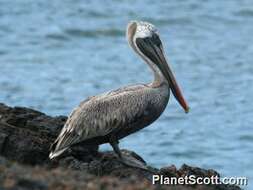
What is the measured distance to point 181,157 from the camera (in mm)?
16828

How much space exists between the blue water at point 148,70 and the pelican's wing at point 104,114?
16.4ft

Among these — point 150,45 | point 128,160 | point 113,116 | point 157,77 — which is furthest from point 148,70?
point 128,160

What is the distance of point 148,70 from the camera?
823 inches

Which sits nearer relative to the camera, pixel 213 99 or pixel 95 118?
pixel 95 118

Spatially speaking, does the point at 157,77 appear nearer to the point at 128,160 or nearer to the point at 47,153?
the point at 128,160

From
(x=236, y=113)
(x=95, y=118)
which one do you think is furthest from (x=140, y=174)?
(x=236, y=113)

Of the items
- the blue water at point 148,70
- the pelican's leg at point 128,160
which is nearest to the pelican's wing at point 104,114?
the pelican's leg at point 128,160

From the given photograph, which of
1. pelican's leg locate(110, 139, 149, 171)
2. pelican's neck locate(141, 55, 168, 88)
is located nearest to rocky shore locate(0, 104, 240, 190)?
pelican's leg locate(110, 139, 149, 171)

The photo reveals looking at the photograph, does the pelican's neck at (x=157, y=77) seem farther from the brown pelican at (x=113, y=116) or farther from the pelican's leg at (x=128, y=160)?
the pelican's leg at (x=128, y=160)

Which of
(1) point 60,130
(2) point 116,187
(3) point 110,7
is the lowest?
(3) point 110,7

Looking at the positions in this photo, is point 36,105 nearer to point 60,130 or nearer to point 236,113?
point 236,113

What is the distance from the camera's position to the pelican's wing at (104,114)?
10.5 metres

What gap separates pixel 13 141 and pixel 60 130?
2.83ft

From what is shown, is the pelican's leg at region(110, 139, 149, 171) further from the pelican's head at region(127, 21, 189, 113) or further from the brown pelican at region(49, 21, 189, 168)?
the pelican's head at region(127, 21, 189, 113)
